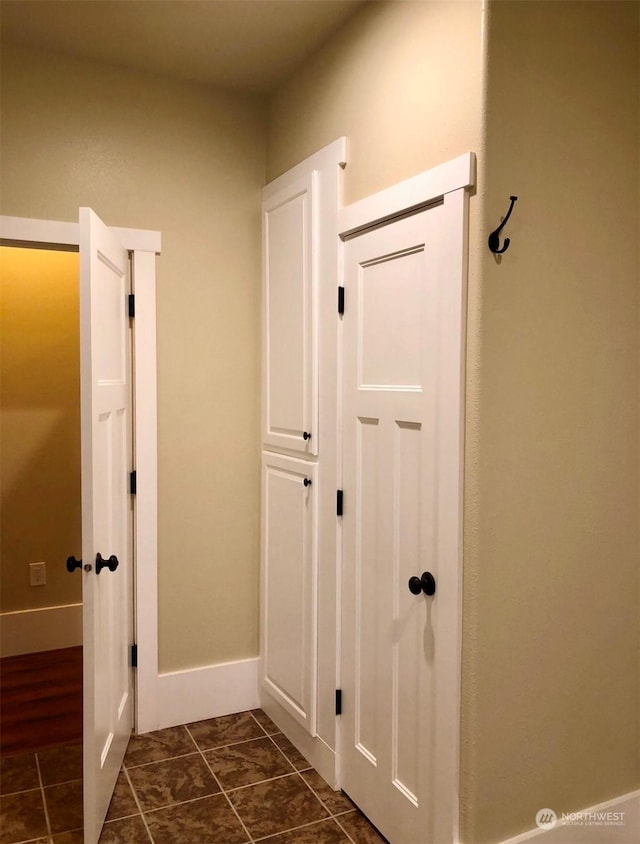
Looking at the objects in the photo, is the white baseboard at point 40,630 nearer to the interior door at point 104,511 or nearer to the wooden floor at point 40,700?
the wooden floor at point 40,700

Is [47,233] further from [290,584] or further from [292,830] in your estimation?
[292,830]

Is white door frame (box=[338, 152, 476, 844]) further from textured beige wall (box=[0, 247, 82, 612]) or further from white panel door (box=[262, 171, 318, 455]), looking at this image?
textured beige wall (box=[0, 247, 82, 612])

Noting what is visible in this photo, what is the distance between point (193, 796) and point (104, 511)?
3.46 ft

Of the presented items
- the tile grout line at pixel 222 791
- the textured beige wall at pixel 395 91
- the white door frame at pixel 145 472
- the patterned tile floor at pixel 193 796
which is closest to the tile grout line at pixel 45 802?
the patterned tile floor at pixel 193 796

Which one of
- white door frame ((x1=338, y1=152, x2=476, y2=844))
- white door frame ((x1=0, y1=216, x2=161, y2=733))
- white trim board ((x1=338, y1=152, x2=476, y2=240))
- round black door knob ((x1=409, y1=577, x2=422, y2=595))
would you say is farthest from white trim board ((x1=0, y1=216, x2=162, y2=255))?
round black door knob ((x1=409, y1=577, x2=422, y2=595))

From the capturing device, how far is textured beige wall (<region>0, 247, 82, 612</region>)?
371cm

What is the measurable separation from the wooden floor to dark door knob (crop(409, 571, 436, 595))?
1756 millimetres

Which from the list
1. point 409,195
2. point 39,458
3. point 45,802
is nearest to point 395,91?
point 409,195

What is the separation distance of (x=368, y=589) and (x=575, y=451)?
0.77 meters

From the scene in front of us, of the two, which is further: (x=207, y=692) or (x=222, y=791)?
(x=207, y=692)

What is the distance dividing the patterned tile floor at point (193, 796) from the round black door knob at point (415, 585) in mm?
855

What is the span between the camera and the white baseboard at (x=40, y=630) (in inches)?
145

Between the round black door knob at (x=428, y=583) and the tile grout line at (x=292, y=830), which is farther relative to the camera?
the tile grout line at (x=292, y=830)

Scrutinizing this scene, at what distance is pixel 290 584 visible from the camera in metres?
2.71
